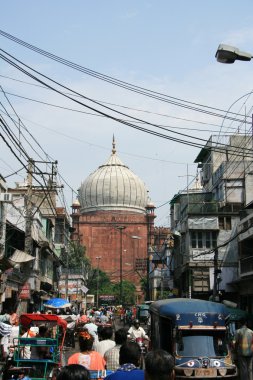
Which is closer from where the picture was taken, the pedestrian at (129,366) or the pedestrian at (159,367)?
the pedestrian at (159,367)

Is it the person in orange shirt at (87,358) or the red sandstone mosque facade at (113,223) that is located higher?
the red sandstone mosque facade at (113,223)

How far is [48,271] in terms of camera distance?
45969mm

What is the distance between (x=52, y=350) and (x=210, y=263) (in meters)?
28.9

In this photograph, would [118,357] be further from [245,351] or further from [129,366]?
[245,351]

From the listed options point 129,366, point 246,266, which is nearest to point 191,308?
point 129,366

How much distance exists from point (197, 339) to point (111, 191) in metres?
79.2

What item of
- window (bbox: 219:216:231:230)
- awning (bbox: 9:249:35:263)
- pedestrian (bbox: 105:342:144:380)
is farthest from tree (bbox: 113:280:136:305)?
pedestrian (bbox: 105:342:144:380)

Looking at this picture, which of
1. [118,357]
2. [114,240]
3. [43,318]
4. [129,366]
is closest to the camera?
[129,366]

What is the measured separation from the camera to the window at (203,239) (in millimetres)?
40219

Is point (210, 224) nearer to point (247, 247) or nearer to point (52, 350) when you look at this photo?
point (247, 247)

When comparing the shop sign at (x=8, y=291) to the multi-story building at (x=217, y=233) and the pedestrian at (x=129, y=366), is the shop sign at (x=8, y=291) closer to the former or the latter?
the multi-story building at (x=217, y=233)

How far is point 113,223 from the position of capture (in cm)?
9281

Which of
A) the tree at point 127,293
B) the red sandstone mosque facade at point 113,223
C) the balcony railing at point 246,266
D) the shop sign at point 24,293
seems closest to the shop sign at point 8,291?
the shop sign at point 24,293

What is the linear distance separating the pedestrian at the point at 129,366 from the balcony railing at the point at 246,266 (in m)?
25.8
